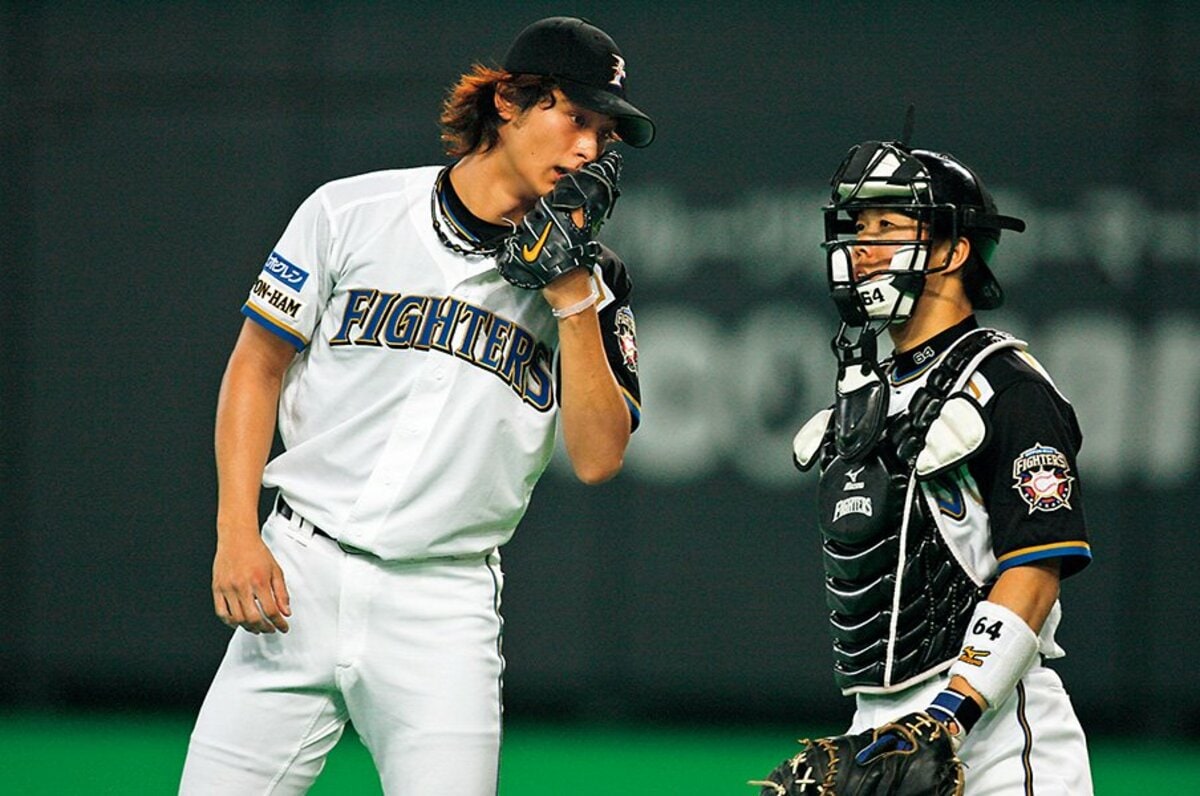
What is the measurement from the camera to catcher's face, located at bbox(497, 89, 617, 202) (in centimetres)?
356

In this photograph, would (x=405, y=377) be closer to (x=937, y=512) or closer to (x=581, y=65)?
(x=581, y=65)

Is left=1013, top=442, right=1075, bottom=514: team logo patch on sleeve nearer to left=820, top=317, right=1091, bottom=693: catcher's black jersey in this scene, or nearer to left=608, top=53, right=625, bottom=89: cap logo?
left=820, top=317, right=1091, bottom=693: catcher's black jersey

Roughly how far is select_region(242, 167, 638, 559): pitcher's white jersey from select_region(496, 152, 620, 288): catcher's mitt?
7.5 inches

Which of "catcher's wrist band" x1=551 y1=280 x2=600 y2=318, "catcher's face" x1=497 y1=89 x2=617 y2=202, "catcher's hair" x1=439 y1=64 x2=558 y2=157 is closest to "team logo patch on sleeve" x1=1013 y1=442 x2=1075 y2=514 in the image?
"catcher's wrist band" x1=551 y1=280 x2=600 y2=318

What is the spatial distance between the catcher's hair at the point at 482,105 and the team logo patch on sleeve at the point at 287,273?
469 millimetres

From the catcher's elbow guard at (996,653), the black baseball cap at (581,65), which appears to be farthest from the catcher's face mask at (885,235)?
the catcher's elbow guard at (996,653)

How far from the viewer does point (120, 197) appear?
742cm

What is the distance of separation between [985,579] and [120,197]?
527cm

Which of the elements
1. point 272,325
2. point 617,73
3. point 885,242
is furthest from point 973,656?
point 272,325

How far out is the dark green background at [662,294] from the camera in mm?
7113

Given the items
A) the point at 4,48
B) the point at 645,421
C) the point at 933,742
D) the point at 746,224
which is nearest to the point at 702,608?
the point at 645,421

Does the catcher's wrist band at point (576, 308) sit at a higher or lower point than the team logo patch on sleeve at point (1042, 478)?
higher

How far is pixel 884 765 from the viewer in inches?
114

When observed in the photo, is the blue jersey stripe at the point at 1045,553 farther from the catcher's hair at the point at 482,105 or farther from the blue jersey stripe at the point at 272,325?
the blue jersey stripe at the point at 272,325
